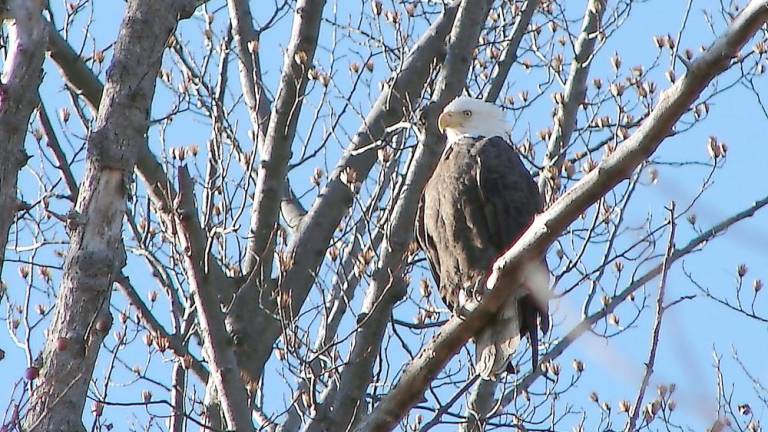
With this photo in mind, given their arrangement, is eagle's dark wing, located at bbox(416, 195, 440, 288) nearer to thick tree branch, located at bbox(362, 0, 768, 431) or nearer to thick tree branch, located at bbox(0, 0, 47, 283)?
thick tree branch, located at bbox(362, 0, 768, 431)

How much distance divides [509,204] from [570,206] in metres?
2.18

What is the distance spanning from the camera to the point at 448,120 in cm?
544

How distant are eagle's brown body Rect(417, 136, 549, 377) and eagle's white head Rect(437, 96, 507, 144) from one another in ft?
0.35

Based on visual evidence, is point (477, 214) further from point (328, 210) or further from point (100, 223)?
point (100, 223)

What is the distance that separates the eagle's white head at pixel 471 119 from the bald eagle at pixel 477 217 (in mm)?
10

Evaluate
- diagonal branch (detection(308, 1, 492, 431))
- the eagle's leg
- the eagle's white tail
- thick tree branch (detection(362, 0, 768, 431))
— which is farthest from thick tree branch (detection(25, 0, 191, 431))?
the eagle's leg

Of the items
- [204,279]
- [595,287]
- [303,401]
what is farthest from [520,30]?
[204,279]

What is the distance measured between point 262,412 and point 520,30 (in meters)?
2.18

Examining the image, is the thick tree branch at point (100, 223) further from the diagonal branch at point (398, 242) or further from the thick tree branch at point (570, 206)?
the diagonal branch at point (398, 242)

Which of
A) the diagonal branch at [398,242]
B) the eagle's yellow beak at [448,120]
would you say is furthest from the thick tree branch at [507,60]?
the diagonal branch at [398,242]

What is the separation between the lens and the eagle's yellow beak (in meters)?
5.32

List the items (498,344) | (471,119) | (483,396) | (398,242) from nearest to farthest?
(398,242) < (498,344) < (471,119) < (483,396)

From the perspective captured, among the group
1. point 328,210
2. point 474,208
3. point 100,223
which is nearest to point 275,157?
point 328,210

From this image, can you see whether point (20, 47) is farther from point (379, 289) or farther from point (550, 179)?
point (550, 179)
